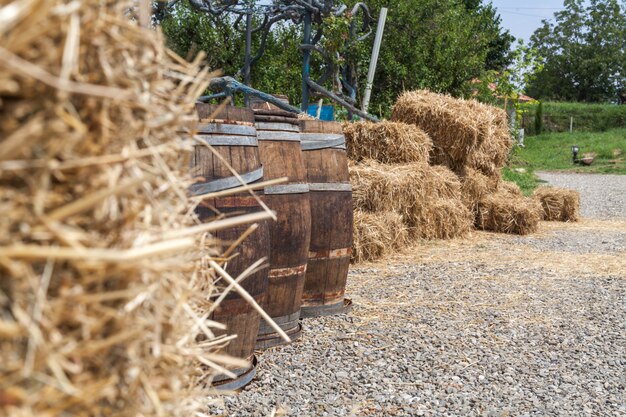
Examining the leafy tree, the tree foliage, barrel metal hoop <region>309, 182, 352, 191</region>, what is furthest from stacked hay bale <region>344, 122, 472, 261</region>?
the leafy tree

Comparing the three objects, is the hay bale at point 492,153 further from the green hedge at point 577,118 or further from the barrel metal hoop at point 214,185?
the green hedge at point 577,118

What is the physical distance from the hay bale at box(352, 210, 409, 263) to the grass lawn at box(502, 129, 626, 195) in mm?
12788

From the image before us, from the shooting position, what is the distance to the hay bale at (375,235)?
6.92 metres

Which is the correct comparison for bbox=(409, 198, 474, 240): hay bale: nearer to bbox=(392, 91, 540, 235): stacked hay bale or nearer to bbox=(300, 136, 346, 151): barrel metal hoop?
bbox=(392, 91, 540, 235): stacked hay bale

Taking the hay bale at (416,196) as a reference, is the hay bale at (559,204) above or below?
below

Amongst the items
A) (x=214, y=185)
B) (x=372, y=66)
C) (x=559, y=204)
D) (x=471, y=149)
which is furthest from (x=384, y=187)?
(x=214, y=185)

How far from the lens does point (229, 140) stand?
3.17 metres

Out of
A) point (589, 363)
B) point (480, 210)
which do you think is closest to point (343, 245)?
point (589, 363)

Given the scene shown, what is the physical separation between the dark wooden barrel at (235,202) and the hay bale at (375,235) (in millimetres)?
3482

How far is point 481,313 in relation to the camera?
502cm

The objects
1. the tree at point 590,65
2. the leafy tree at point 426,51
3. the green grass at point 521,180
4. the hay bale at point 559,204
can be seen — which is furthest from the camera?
the tree at point 590,65

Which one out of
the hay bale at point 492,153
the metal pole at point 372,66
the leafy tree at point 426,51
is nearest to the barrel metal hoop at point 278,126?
the hay bale at point 492,153

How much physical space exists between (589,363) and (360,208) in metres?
3.63

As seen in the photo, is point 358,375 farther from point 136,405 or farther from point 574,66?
point 574,66
